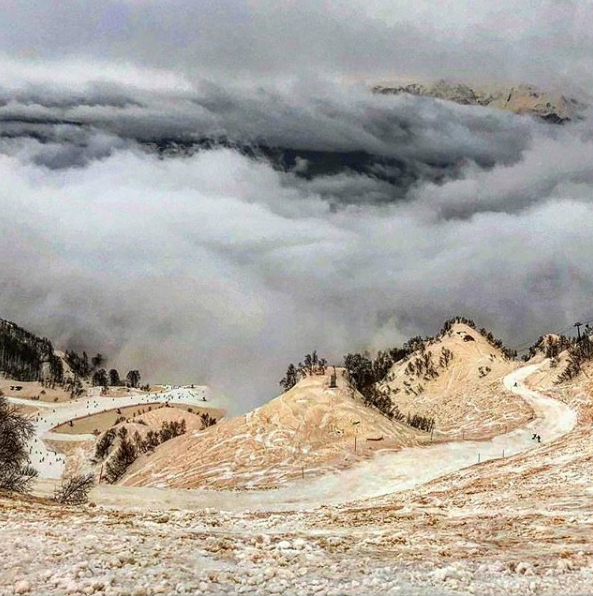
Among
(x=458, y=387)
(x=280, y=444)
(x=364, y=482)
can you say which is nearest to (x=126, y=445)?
(x=280, y=444)

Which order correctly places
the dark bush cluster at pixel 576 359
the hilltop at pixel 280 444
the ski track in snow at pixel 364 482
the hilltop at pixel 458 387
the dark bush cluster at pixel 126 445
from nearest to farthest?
the ski track in snow at pixel 364 482
the hilltop at pixel 280 444
the dark bush cluster at pixel 126 445
the hilltop at pixel 458 387
the dark bush cluster at pixel 576 359

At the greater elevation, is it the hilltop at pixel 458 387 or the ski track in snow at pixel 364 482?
the hilltop at pixel 458 387

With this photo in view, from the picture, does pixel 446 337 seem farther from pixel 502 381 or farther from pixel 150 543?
pixel 150 543

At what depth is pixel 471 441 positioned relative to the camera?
3292 inches

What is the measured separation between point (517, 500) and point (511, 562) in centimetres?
1752

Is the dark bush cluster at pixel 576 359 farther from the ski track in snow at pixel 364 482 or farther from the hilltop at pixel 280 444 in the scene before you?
the hilltop at pixel 280 444

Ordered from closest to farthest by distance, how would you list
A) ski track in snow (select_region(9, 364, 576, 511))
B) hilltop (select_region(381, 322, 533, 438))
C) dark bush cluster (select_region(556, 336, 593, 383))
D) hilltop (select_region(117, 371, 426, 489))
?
ski track in snow (select_region(9, 364, 576, 511))
hilltop (select_region(117, 371, 426, 489))
hilltop (select_region(381, 322, 533, 438))
dark bush cluster (select_region(556, 336, 593, 383))

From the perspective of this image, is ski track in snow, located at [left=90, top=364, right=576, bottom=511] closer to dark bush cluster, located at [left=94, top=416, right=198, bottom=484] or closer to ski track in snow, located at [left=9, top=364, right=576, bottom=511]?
ski track in snow, located at [left=9, top=364, right=576, bottom=511]

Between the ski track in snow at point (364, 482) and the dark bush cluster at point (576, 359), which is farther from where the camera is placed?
the dark bush cluster at point (576, 359)

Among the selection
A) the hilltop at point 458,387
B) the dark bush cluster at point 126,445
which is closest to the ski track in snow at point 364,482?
the hilltop at point 458,387

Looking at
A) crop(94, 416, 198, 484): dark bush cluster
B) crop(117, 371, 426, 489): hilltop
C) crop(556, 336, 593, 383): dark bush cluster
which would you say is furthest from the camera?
crop(556, 336, 593, 383): dark bush cluster

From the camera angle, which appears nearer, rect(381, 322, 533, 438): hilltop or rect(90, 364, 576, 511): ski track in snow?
rect(90, 364, 576, 511): ski track in snow

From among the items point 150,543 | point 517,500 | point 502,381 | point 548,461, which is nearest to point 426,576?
point 150,543

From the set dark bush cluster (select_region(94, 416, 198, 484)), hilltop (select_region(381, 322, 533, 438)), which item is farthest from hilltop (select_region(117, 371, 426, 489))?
hilltop (select_region(381, 322, 533, 438))
